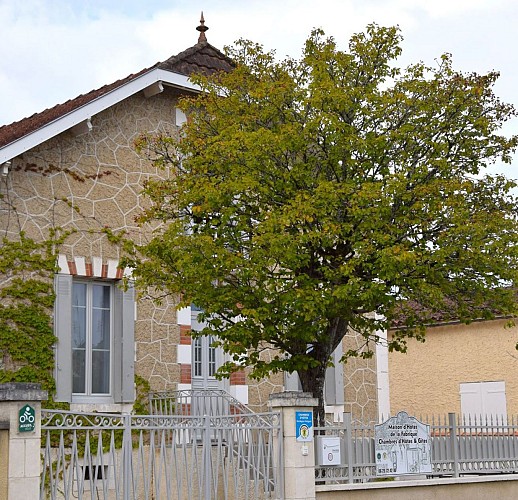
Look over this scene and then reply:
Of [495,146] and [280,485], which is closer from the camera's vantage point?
[280,485]

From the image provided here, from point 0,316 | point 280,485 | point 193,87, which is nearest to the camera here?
point 280,485

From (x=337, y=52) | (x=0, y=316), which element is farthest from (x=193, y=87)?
(x=0, y=316)

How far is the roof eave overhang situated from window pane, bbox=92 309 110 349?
2.79m

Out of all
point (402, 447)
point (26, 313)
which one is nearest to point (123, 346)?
point (26, 313)

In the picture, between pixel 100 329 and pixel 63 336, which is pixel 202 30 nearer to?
pixel 100 329

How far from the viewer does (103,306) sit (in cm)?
1504

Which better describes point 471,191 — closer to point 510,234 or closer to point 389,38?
point 510,234

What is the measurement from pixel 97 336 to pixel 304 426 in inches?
185

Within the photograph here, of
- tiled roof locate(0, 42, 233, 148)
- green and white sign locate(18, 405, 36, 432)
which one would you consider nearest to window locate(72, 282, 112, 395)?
tiled roof locate(0, 42, 233, 148)

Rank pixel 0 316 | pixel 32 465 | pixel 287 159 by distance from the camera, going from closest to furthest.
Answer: pixel 32 465 → pixel 287 159 → pixel 0 316

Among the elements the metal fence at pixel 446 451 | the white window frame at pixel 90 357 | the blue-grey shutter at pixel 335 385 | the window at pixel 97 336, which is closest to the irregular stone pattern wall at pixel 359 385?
the blue-grey shutter at pixel 335 385

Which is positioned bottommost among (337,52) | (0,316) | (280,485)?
(280,485)

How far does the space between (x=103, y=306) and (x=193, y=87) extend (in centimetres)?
400

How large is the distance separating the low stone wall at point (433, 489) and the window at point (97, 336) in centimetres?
409
